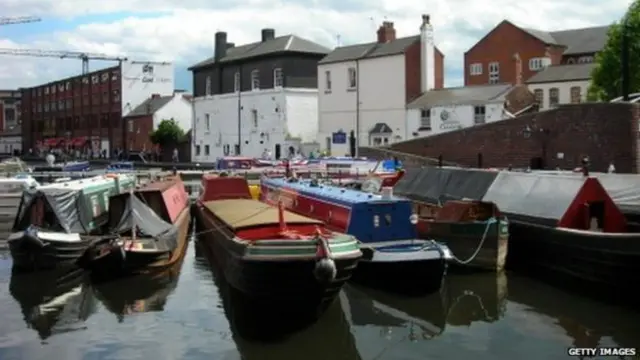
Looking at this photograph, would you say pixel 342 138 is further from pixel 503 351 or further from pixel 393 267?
pixel 503 351

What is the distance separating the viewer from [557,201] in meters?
17.9

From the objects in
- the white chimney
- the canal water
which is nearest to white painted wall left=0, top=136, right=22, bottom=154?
the white chimney

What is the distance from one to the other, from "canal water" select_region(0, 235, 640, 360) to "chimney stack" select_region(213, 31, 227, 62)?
160 ft

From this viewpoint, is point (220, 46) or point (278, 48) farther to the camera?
point (220, 46)

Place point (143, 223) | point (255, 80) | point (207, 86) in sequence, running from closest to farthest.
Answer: point (143, 223) → point (255, 80) → point (207, 86)

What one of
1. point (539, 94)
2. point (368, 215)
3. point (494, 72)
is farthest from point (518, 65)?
point (368, 215)

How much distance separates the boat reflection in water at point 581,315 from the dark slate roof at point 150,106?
59.9 meters

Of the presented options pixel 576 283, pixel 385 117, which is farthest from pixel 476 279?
pixel 385 117

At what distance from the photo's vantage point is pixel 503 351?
38.9 feet

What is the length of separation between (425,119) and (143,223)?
30.0 metres

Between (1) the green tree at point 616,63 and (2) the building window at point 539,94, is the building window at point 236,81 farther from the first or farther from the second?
(1) the green tree at point 616,63

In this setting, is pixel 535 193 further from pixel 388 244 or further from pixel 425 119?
pixel 425 119

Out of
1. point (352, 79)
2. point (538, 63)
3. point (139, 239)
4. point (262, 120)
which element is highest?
point (538, 63)

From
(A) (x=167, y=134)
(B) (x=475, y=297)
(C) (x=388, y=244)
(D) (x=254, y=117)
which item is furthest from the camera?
(A) (x=167, y=134)
